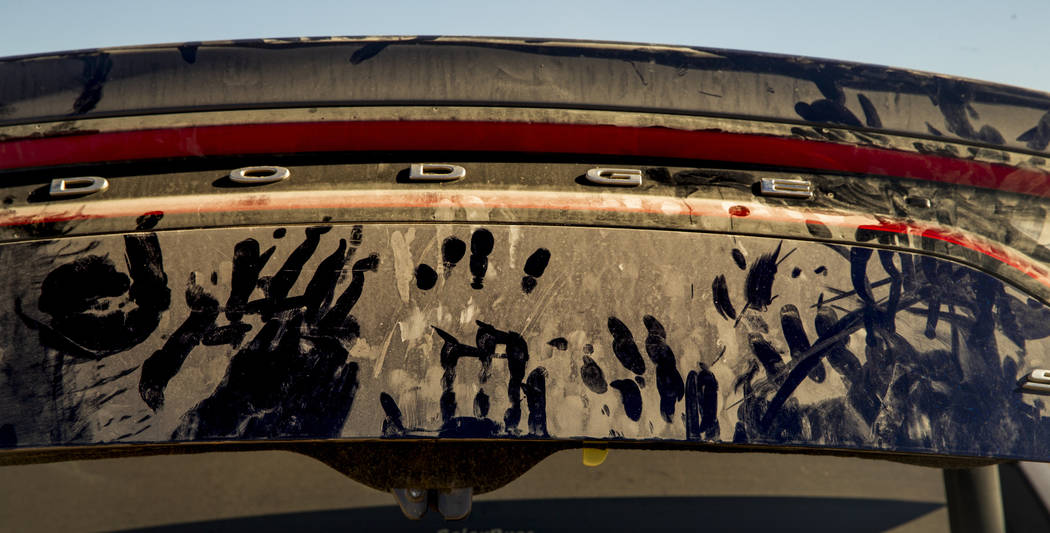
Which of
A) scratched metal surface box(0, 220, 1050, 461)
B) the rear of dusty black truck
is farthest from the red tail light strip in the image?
scratched metal surface box(0, 220, 1050, 461)

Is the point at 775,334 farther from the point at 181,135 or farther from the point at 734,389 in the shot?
the point at 181,135

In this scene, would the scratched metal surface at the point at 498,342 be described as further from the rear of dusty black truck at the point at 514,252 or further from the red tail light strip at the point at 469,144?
the red tail light strip at the point at 469,144

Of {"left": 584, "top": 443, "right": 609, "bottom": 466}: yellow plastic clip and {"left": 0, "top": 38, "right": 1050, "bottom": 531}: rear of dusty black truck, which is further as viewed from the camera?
{"left": 584, "top": 443, "right": 609, "bottom": 466}: yellow plastic clip

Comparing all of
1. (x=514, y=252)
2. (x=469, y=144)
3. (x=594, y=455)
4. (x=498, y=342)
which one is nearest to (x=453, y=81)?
(x=469, y=144)

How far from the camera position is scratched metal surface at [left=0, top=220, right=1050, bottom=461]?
4.51 feet

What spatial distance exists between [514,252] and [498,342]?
0.20m

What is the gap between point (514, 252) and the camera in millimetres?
1459

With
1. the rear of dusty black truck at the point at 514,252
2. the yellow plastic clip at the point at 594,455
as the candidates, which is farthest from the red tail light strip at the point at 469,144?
the yellow plastic clip at the point at 594,455

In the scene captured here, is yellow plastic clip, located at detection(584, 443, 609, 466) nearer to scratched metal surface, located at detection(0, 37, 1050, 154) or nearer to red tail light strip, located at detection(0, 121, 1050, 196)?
red tail light strip, located at detection(0, 121, 1050, 196)

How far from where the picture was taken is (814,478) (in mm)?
2936

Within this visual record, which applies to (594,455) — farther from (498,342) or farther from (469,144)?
(469,144)

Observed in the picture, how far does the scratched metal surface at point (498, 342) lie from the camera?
4.51 feet

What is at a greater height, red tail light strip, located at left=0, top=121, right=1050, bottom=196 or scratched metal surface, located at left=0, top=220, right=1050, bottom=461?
red tail light strip, located at left=0, top=121, right=1050, bottom=196

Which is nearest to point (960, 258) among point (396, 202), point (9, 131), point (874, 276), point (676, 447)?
point (874, 276)
